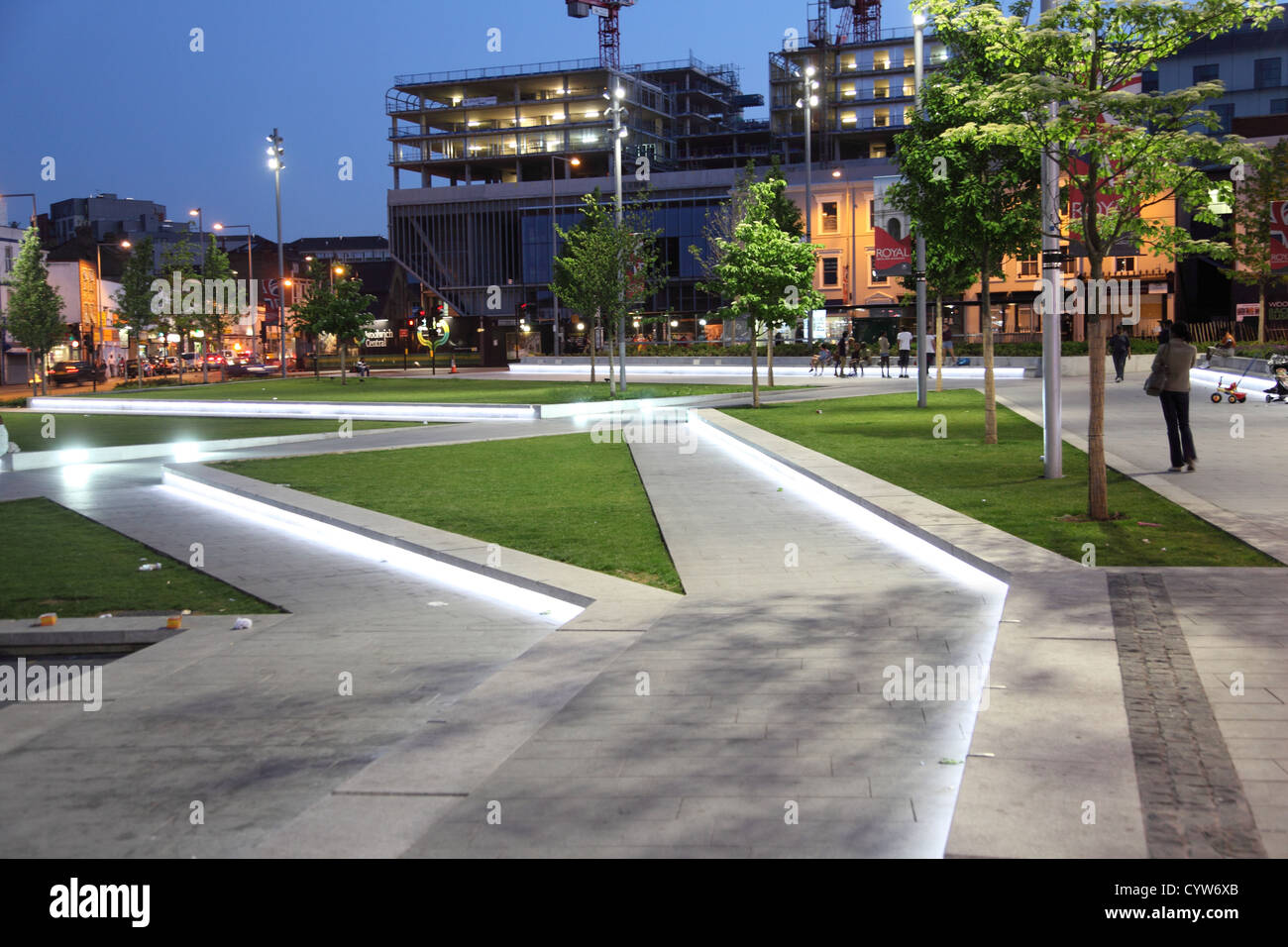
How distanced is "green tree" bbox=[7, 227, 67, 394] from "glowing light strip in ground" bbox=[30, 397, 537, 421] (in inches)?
517

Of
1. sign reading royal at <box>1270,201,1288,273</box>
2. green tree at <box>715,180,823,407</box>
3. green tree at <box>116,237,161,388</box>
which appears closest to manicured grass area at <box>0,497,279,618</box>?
green tree at <box>715,180,823,407</box>

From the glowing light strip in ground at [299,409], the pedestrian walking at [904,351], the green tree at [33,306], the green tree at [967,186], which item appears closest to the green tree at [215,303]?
the green tree at [33,306]

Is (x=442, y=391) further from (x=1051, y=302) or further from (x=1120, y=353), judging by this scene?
(x=1051, y=302)

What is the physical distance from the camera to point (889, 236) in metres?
50.0

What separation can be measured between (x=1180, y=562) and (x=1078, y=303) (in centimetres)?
4565

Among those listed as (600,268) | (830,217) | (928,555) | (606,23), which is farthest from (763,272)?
(606,23)

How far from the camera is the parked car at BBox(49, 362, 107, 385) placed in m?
62.7

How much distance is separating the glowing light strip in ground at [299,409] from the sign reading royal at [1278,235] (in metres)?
33.2

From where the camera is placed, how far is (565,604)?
887 centimetres

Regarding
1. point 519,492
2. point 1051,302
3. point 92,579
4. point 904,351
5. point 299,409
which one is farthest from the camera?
point 904,351

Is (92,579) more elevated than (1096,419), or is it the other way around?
(1096,419)

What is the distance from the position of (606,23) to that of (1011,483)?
111187mm
